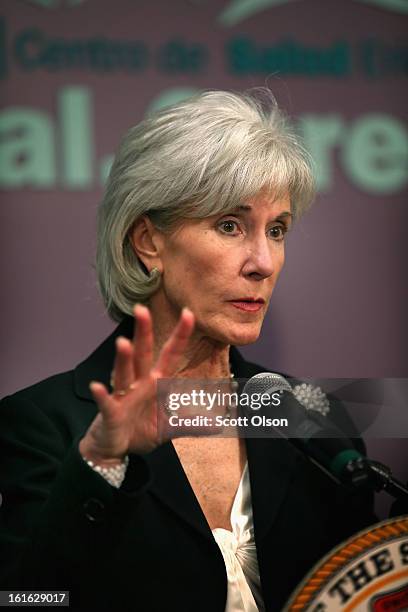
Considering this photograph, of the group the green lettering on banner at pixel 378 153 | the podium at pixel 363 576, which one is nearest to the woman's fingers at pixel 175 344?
the podium at pixel 363 576

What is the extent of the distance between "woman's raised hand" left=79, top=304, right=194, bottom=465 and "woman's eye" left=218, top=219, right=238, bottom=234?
0.57 m

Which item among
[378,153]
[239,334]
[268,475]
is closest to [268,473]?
[268,475]

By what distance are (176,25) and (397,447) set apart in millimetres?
1313

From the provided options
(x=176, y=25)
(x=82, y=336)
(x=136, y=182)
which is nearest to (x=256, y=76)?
(x=176, y=25)

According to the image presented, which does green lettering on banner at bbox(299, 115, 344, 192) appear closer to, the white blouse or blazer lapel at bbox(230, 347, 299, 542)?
blazer lapel at bbox(230, 347, 299, 542)

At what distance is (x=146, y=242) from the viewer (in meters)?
2.11

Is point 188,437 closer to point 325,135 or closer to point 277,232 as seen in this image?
point 277,232

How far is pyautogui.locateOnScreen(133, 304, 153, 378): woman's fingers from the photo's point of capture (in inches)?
54.8

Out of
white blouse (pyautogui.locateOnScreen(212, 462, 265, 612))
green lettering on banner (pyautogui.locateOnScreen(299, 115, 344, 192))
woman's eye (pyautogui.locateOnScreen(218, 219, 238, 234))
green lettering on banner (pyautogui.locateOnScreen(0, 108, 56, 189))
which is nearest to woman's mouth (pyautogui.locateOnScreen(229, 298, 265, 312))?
woman's eye (pyautogui.locateOnScreen(218, 219, 238, 234))

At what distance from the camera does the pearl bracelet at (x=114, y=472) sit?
60.7 inches

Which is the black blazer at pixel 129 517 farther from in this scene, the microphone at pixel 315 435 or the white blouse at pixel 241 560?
the microphone at pixel 315 435

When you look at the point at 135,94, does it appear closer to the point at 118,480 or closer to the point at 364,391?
the point at 364,391

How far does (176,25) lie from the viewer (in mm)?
2547

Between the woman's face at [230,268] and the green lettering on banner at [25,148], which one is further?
the green lettering on banner at [25,148]
